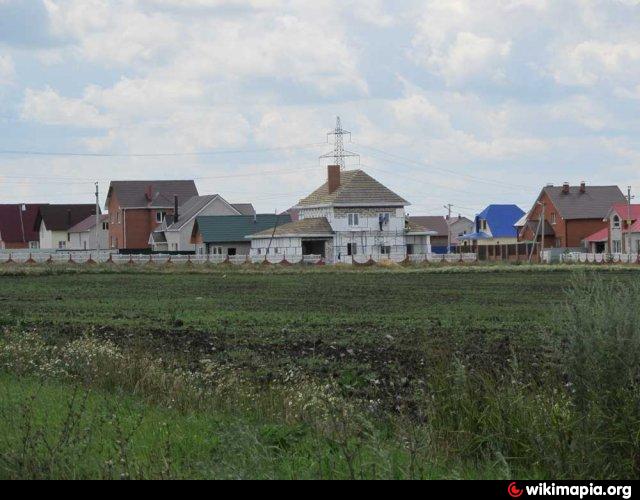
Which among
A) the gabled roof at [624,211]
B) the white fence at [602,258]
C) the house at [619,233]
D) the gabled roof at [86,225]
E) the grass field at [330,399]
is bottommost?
the grass field at [330,399]

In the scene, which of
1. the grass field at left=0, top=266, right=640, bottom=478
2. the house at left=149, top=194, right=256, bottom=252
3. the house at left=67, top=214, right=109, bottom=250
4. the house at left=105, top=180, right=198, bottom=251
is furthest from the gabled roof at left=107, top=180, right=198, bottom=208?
the grass field at left=0, top=266, right=640, bottom=478

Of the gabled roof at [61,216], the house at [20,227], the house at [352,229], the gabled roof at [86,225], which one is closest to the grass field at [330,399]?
the house at [352,229]

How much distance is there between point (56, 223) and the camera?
406ft

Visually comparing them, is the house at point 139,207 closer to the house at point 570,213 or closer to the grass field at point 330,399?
the house at point 570,213

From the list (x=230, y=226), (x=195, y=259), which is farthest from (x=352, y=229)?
(x=195, y=259)

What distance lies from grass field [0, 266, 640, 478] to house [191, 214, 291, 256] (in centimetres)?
7000

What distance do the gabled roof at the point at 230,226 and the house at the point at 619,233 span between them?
2865 centimetres

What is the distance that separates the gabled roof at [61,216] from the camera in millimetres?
123688

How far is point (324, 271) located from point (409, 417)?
5228 centimetres

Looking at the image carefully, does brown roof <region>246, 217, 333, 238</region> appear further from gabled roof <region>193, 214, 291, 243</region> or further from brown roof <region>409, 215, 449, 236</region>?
brown roof <region>409, 215, 449, 236</region>

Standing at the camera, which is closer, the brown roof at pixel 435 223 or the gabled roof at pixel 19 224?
the gabled roof at pixel 19 224

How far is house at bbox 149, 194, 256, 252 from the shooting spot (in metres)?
102

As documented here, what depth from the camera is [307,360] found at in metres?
17.9

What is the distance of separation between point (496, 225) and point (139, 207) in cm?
3761
